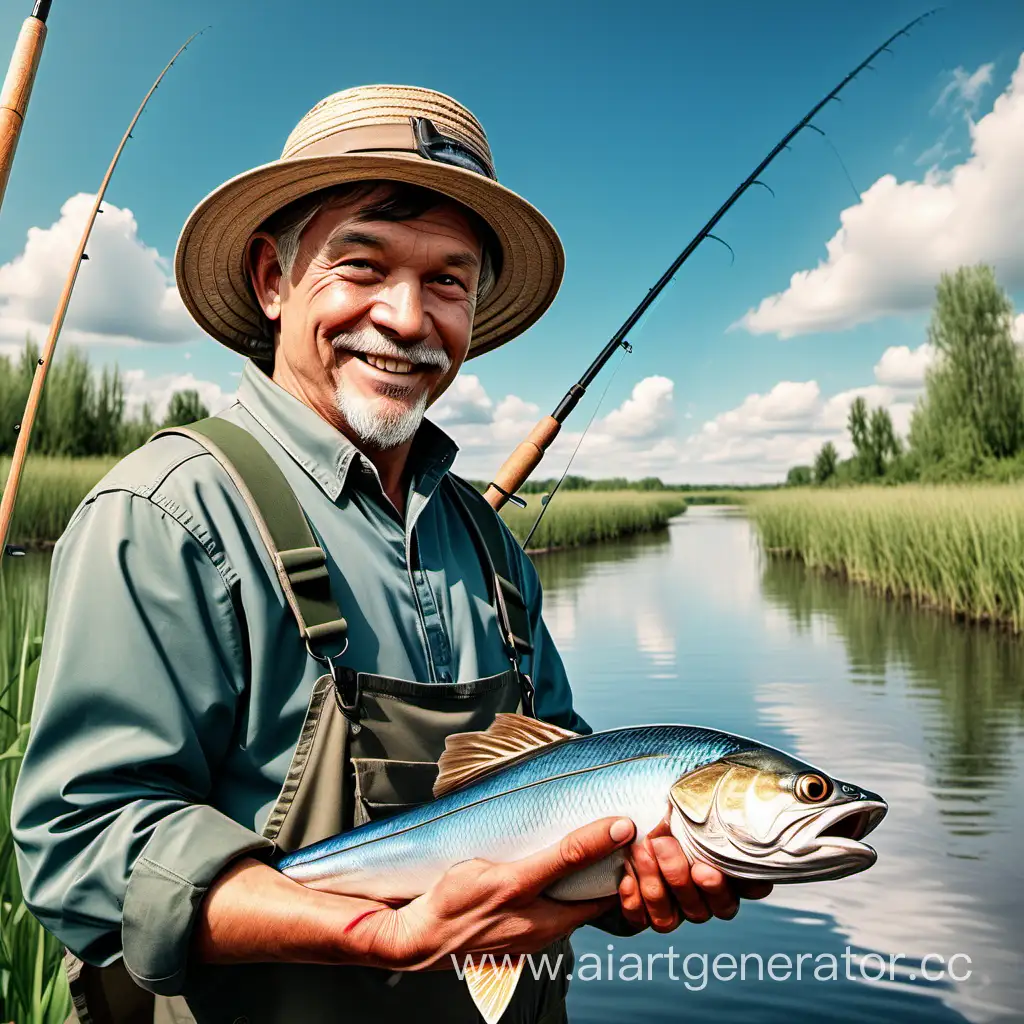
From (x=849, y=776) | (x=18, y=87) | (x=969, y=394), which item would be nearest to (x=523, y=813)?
(x=18, y=87)

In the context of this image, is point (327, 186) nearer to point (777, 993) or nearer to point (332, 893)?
point (332, 893)

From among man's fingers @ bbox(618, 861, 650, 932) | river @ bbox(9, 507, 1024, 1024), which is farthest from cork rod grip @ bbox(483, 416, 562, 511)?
river @ bbox(9, 507, 1024, 1024)

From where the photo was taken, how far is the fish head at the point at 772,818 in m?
1.50

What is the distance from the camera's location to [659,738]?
1.66 meters

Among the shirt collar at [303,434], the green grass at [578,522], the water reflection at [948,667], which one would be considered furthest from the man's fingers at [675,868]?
the green grass at [578,522]

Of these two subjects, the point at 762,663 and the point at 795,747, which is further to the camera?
the point at 762,663

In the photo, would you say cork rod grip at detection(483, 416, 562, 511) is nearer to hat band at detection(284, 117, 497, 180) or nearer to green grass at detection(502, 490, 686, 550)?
hat band at detection(284, 117, 497, 180)

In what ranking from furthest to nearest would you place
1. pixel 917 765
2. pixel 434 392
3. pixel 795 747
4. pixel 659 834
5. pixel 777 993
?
pixel 795 747 → pixel 917 765 → pixel 777 993 → pixel 434 392 → pixel 659 834

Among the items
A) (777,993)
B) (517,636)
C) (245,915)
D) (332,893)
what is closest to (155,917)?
(245,915)

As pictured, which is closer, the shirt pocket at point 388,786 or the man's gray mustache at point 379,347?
the shirt pocket at point 388,786

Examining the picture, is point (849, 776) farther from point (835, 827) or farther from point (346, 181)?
point (346, 181)

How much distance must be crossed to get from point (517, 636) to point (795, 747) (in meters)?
8.99

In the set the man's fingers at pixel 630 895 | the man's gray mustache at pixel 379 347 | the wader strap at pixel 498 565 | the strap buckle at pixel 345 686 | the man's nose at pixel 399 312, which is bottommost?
the man's fingers at pixel 630 895

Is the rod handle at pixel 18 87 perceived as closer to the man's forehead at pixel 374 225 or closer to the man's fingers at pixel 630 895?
the man's forehead at pixel 374 225
